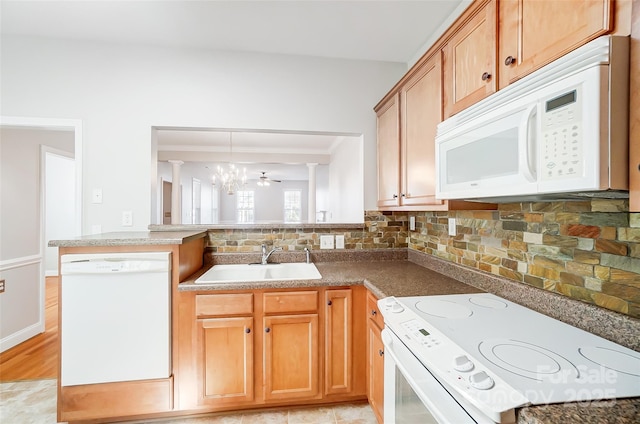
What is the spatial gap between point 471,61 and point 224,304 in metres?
1.80

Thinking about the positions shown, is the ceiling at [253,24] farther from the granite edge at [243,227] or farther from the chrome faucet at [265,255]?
the chrome faucet at [265,255]

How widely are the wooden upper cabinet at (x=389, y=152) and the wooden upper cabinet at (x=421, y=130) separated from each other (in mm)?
67

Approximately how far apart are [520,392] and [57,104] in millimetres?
3027

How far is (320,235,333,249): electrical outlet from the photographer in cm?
222

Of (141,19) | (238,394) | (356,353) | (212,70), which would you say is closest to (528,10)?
(356,353)

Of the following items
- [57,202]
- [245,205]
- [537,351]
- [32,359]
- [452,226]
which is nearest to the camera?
[537,351]

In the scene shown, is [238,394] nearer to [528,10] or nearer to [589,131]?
[589,131]

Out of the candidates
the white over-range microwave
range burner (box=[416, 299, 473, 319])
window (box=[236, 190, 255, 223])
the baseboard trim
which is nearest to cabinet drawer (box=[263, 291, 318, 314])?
range burner (box=[416, 299, 473, 319])

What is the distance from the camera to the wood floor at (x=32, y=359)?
2.08 metres

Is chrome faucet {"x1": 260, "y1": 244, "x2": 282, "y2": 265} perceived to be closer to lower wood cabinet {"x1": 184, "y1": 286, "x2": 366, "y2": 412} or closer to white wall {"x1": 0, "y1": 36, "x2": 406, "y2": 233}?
lower wood cabinet {"x1": 184, "y1": 286, "x2": 366, "y2": 412}

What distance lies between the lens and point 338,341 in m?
1.72

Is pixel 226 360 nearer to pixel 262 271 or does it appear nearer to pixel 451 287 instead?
pixel 262 271

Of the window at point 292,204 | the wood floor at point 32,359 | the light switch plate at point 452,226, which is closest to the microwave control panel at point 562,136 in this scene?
the light switch plate at point 452,226

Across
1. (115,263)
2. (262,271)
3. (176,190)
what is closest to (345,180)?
(262,271)
